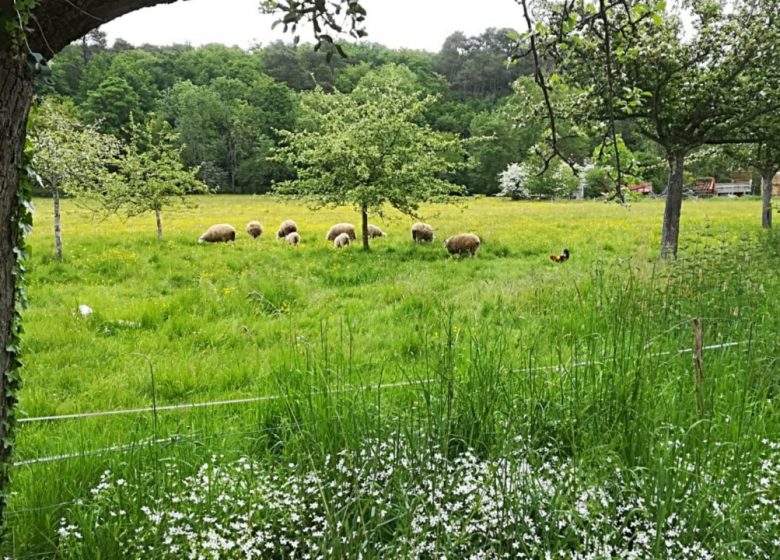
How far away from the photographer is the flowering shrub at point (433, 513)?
7.25 feet

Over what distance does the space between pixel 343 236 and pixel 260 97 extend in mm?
19564

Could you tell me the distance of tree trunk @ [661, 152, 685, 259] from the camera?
40.6ft

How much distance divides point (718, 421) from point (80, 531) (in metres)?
3.42

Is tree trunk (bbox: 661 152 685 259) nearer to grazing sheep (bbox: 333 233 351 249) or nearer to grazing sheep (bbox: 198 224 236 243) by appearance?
grazing sheep (bbox: 333 233 351 249)

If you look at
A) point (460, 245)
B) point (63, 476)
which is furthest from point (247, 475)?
point (460, 245)

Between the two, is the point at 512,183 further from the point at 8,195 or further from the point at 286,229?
the point at 8,195

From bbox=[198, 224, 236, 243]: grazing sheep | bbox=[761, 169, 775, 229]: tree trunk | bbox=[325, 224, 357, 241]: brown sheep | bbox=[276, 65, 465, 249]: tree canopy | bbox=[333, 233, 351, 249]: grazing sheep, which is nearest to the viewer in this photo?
bbox=[276, 65, 465, 249]: tree canopy

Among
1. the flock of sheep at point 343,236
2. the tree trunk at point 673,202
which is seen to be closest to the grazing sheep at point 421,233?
the flock of sheep at point 343,236

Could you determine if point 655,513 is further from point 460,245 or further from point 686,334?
point 460,245

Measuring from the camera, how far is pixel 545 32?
246 cm

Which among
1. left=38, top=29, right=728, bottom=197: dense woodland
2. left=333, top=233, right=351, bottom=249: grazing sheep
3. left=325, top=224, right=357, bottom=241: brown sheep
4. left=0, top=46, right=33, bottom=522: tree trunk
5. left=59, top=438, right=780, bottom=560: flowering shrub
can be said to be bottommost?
left=59, top=438, right=780, bottom=560: flowering shrub

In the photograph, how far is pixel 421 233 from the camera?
670 inches

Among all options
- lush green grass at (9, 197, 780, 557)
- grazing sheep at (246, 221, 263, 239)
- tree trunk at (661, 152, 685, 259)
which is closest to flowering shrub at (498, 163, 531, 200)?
grazing sheep at (246, 221, 263, 239)

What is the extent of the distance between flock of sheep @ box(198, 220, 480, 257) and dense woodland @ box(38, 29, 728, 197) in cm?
224
